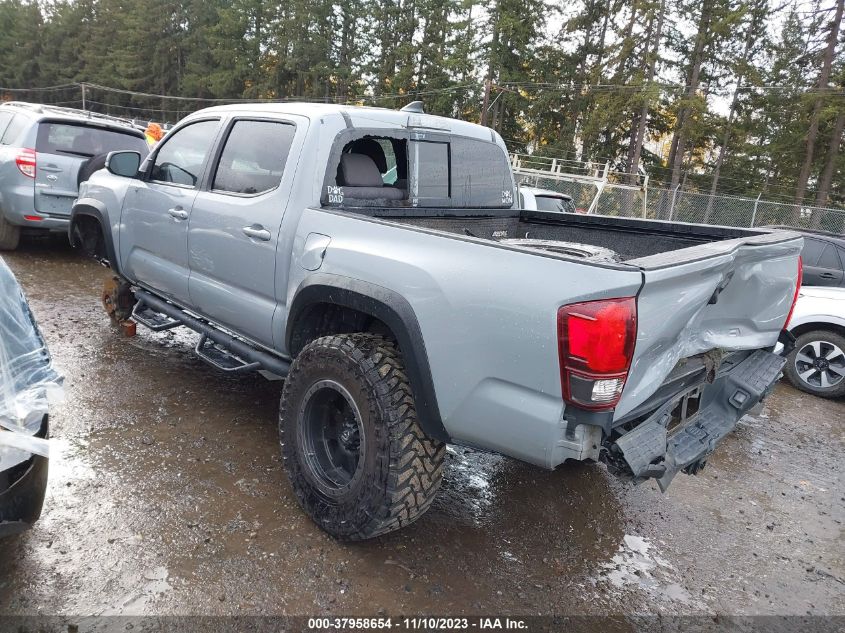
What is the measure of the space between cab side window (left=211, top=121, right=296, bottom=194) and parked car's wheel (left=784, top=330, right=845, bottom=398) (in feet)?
17.3

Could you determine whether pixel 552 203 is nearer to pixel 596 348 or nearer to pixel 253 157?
pixel 253 157

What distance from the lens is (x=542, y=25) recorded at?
4047cm

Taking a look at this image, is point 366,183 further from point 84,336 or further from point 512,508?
point 84,336

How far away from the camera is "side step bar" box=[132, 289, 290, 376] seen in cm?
331

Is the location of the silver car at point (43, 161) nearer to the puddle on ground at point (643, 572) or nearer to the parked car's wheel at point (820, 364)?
the puddle on ground at point (643, 572)

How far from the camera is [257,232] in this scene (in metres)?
3.12

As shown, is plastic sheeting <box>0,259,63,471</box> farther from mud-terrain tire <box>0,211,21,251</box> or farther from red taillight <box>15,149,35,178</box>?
mud-terrain tire <box>0,211,21,251</box>

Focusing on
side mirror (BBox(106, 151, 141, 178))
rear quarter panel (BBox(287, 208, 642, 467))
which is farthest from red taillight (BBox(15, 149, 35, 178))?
rear quarter panel (BBox(287, 208, 642, 467))

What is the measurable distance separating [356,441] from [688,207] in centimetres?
2000

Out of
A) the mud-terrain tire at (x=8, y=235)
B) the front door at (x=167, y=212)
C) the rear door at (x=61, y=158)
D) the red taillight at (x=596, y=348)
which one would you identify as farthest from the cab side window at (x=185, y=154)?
the mud-terrain tire at (x=8, y=235)

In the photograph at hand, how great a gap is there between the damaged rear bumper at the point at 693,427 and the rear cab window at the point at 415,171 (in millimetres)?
1887

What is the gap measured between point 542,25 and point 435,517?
44.1 meters

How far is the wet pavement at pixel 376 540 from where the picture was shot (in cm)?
241

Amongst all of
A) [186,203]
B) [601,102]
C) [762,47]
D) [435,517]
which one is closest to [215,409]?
[186,203]
